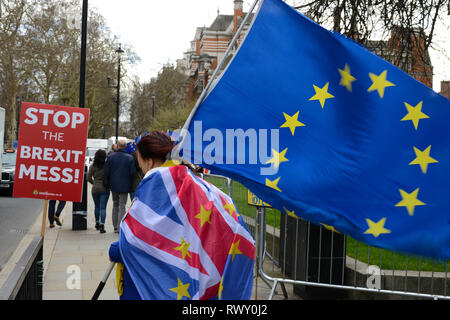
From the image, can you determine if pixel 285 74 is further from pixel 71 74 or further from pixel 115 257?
pixel 71 74

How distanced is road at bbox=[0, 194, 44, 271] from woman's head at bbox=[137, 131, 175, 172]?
206 inches

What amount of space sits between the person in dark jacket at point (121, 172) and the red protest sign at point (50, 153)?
3.73 metres

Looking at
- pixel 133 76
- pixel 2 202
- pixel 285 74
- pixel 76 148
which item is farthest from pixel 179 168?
pixel 133 76

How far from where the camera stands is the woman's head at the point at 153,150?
3.27 metres

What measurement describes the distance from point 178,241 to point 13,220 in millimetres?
11393

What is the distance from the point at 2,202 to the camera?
17438 millimetres

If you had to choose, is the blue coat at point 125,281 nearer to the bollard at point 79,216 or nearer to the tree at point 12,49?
the bollard at point 79,216

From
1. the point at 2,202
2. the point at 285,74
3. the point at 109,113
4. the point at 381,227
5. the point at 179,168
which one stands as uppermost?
the point at 109,113

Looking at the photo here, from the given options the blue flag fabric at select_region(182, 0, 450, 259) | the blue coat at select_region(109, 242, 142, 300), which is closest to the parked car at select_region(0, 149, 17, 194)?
the blue coat at select_region(109, 242, 142, 300)

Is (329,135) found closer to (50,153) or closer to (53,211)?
(50,153)

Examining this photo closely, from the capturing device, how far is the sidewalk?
6.13m

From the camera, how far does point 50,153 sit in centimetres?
663

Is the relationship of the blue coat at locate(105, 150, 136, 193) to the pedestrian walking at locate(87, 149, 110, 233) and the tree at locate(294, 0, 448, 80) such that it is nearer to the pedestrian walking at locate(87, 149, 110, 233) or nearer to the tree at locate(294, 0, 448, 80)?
the pedestrian walking at locate(87, 149, 110, 233)
